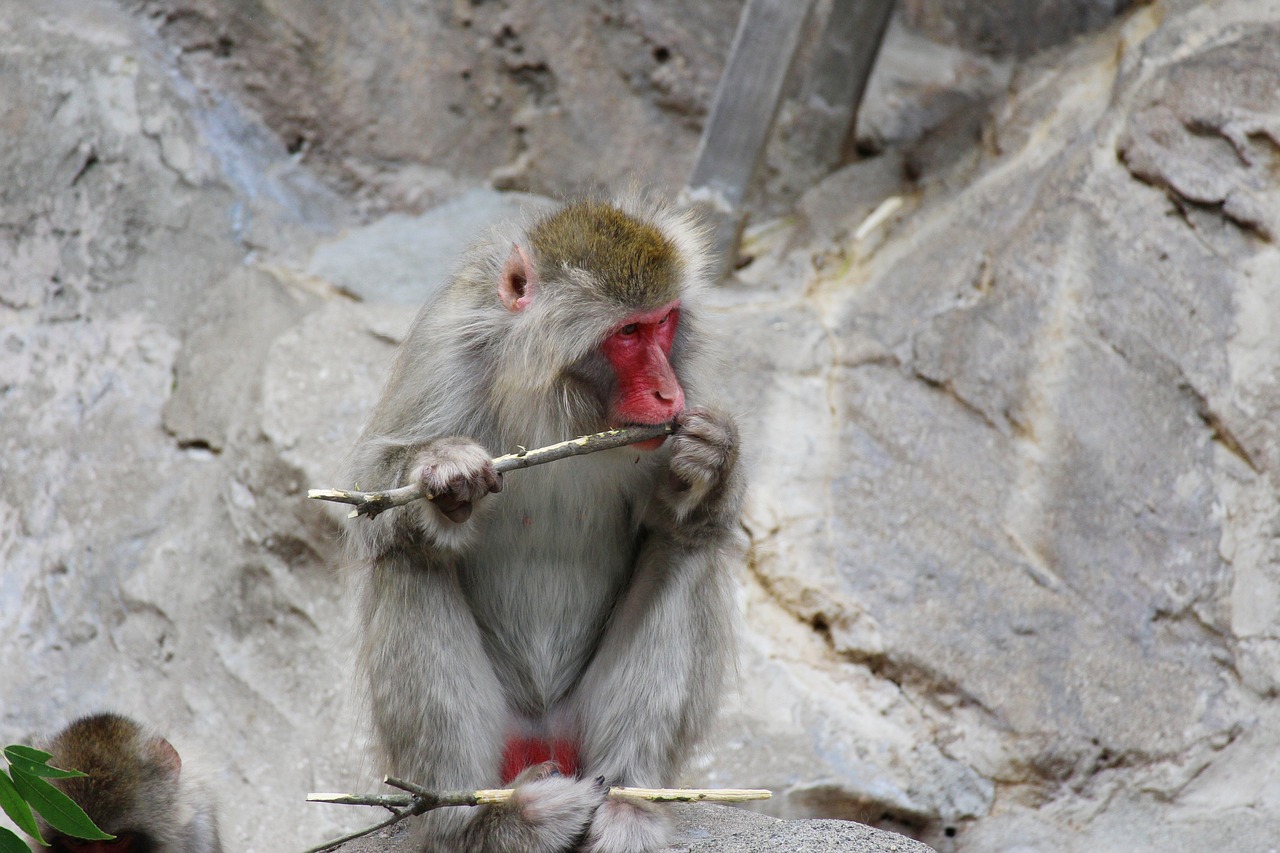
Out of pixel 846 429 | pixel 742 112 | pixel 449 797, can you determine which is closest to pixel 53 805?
pixel 449 797

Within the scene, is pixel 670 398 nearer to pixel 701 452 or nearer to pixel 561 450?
pixel 701 452

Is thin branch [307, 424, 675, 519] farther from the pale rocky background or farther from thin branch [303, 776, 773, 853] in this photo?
the pale rocky background

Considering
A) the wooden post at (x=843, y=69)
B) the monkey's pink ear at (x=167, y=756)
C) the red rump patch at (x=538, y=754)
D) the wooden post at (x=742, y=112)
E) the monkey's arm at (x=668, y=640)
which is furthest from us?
the wooden post at (x=843, y=69)

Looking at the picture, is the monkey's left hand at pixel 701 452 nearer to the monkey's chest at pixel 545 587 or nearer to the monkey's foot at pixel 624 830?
the monkey's chest at pixel 545 587

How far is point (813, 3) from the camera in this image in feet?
21.5

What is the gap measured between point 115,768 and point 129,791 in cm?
9

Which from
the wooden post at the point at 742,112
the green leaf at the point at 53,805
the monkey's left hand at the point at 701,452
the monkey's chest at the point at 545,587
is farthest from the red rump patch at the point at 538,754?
the wooden post at the point at 742,112

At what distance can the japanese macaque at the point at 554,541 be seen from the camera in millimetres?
3557

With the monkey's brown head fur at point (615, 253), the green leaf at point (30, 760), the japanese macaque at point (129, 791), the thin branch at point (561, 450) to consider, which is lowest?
the japanese macaque at point (129, 791)

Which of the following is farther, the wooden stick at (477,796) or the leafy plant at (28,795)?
the wooden stick at (477,796)

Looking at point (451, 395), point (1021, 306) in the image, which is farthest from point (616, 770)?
point (1021, 306)

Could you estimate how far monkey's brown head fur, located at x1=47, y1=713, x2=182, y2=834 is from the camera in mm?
3957

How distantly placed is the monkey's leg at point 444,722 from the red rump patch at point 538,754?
19 centimetres

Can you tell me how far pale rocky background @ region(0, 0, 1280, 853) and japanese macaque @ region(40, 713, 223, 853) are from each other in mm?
368
